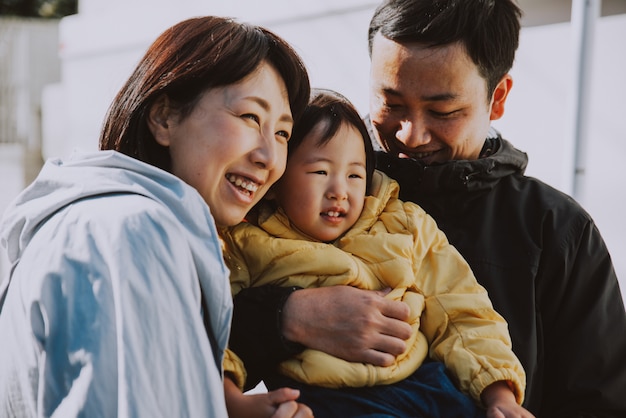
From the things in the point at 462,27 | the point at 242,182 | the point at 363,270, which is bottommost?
the point at 363,270

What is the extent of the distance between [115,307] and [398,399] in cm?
83

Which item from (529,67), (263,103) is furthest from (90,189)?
(529,67)

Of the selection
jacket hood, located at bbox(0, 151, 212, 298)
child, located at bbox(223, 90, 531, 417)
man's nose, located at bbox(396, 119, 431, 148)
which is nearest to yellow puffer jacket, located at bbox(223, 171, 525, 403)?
child, located at bbox(223, 90, 531, 417)

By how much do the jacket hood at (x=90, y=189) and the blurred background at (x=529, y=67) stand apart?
11.4 inches

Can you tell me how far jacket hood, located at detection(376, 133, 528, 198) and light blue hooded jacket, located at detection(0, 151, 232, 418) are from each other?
0.85 metres

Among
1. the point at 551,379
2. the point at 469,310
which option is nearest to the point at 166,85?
the point at 469,310

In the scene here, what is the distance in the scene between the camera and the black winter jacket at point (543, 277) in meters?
2.04

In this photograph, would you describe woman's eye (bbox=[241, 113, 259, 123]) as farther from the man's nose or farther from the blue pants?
the blue pants

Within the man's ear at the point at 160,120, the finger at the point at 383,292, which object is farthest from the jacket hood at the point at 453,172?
the man's ear at the point at 160,120

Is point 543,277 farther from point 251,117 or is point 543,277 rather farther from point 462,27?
point 251,117

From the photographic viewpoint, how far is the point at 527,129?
11.3ft

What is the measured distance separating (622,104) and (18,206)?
2.48m

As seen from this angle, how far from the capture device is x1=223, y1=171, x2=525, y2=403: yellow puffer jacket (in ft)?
6.11

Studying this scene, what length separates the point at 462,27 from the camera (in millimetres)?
2189
